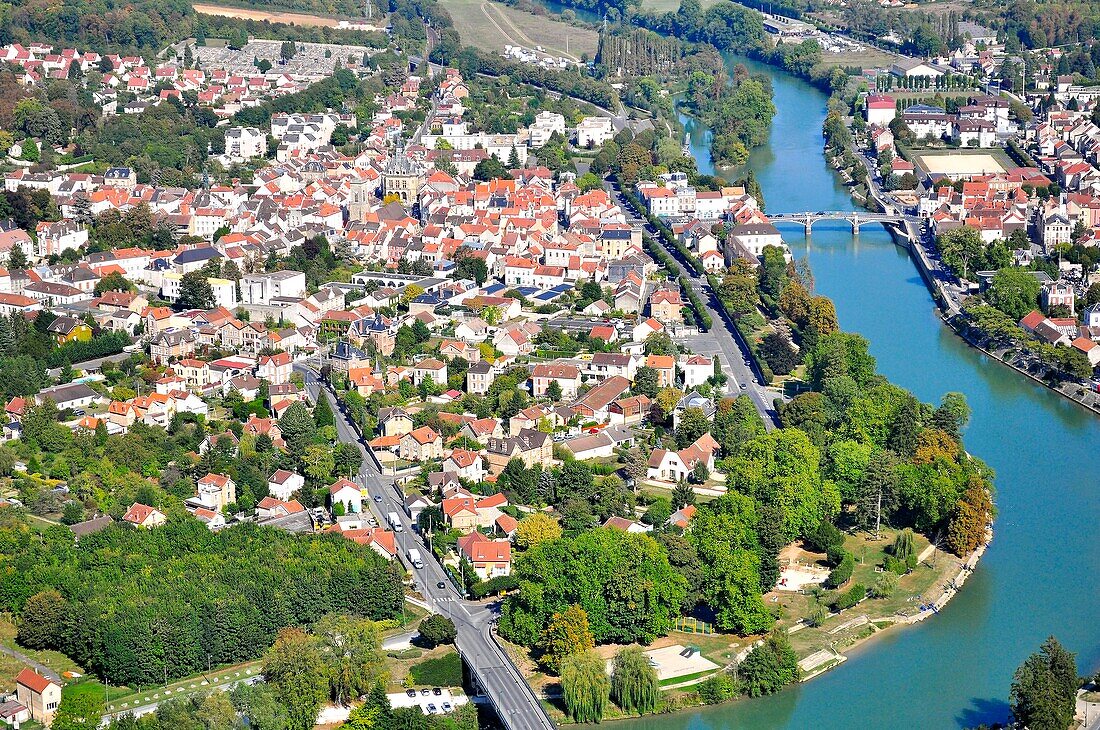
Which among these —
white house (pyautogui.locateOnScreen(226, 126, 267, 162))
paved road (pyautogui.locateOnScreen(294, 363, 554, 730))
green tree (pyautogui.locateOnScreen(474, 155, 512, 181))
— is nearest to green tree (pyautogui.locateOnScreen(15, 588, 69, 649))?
paved road (pyautogui.locateOnScreen(294, 363, 554, 730))

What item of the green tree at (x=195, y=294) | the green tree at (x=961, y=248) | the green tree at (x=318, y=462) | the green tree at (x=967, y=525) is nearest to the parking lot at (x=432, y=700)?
the green tree at (x=318, y=462)

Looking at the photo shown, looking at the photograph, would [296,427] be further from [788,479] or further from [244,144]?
[244,144]

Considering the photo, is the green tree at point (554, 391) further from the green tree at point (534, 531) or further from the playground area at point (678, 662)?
the playground area at point (678, 662)

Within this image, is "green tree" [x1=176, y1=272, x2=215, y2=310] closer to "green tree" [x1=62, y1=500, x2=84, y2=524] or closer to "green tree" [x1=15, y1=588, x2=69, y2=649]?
"green tree" [x1=62, y1=500, x2=84, y2=524]

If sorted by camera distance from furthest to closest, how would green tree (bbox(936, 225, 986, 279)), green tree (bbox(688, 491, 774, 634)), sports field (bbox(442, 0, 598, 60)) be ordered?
sports field (bbox(442, 0, 598, 60)), green tree (bbox(936, 225, 986, 279)), green tree (bbox(688, 491, 774, 634))


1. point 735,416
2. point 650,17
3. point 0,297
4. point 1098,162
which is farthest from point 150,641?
point 650,17

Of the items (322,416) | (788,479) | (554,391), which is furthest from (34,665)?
(554,391)
